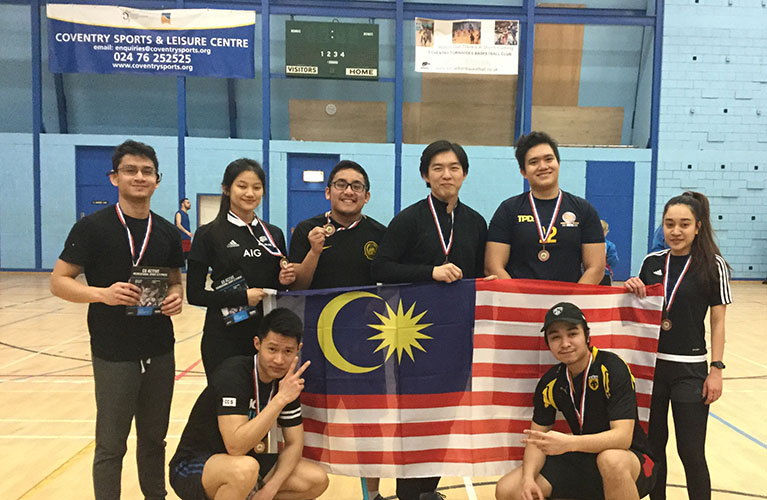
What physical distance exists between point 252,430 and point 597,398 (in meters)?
1.61

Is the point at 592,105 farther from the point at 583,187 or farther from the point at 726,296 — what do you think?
the point at 726,296

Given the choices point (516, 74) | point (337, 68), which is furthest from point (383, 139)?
point (516, 74)

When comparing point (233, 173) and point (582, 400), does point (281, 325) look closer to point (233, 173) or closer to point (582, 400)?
point (233, 173)

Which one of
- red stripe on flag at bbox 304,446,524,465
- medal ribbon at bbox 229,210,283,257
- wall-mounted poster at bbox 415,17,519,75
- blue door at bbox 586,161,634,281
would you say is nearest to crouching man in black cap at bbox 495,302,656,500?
red stripe on flag at bbox 304,446,524,465

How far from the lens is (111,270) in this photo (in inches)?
102

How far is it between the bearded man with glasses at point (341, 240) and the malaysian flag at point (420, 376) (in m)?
0.10

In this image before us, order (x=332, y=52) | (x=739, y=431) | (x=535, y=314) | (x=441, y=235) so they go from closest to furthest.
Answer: (x=441, y=235) < (x=535, y=314) < (x=739, y=431) < (x=332, y=52)

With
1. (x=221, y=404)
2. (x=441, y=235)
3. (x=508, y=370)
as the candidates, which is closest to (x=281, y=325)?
(x=221, y=404)

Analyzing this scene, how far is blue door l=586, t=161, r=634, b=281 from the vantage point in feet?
46.2

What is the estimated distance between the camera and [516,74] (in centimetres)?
1333

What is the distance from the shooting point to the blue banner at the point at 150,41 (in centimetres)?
1241

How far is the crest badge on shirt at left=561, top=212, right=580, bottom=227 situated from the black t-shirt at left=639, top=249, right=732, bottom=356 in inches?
23.7

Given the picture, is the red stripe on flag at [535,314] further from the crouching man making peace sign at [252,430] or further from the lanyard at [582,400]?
the crouching man making peace sign at [252,430]

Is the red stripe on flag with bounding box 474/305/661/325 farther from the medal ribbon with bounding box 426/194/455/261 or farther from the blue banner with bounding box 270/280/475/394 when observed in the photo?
the medal ribbon with bounding box 426/194/455/261
